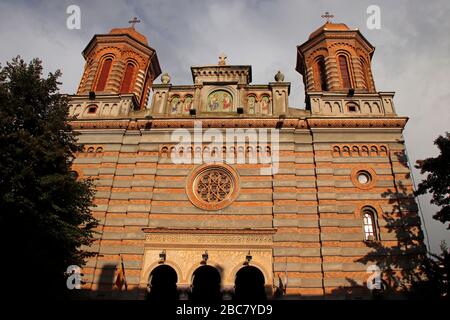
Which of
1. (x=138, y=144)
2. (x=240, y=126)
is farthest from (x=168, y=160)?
(x=240, y=126)

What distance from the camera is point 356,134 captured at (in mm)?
18531

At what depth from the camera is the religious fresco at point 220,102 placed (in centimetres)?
2005

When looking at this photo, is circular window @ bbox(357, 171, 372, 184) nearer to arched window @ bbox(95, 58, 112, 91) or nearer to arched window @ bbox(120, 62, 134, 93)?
arched window @ bbox(120, 62, 134, 93)

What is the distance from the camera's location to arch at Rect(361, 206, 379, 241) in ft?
52.7

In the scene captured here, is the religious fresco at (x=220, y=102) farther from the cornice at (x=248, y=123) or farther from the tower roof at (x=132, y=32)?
the tower roof at (x=132, y=32)

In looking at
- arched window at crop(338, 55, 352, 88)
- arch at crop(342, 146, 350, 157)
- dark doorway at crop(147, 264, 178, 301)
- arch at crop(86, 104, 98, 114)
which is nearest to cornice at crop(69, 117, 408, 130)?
arch at crop(86, 104, 98, 114)

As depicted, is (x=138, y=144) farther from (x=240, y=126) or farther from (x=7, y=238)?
(x=7, y=238)

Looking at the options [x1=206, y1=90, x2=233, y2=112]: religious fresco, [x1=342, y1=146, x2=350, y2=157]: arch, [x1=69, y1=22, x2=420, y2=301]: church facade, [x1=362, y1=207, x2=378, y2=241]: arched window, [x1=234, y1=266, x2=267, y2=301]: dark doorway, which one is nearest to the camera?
[x1=69, y1=22, x2=420, y2=301]: church facade

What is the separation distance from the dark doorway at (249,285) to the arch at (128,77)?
12890mm

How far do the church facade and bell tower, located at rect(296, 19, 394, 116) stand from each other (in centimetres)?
9

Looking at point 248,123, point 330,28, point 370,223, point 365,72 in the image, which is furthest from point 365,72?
point 370,223

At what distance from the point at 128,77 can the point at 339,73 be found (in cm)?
1271

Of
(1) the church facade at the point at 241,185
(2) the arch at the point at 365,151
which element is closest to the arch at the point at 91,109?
(1) the church facade at the point at 241,185
